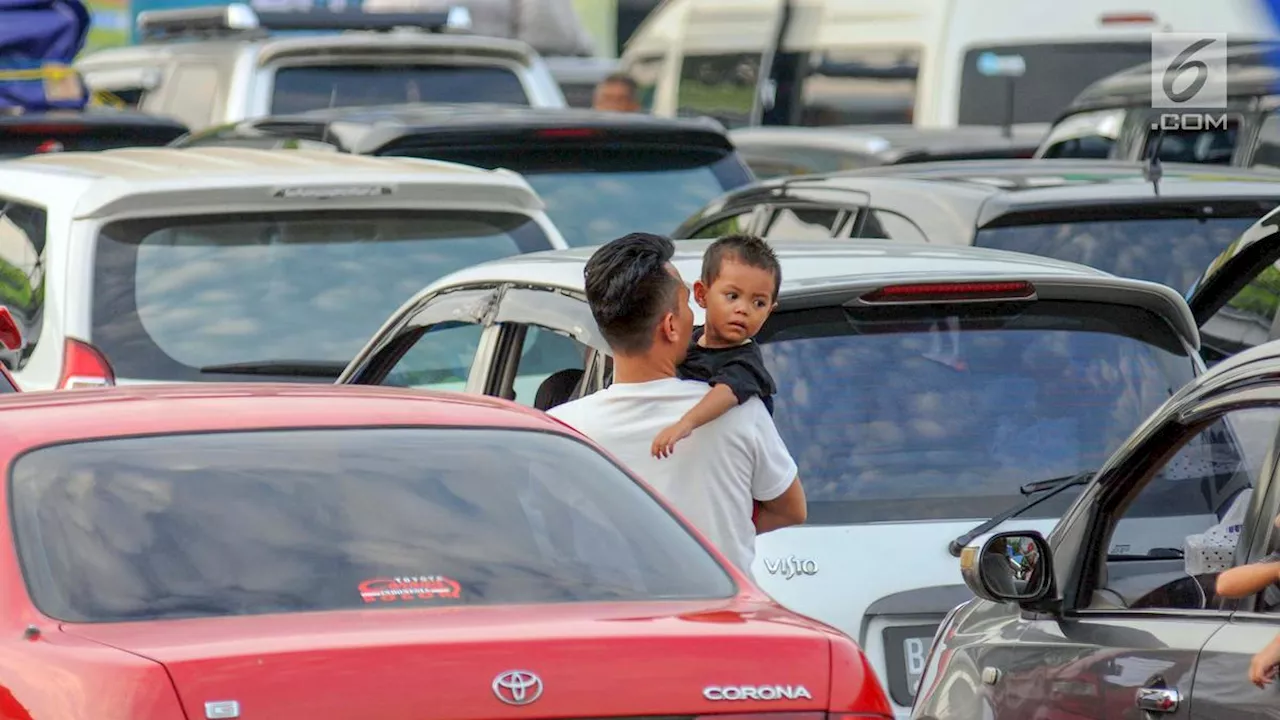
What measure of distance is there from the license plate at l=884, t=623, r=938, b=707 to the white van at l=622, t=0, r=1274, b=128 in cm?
937

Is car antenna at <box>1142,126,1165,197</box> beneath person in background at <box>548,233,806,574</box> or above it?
above

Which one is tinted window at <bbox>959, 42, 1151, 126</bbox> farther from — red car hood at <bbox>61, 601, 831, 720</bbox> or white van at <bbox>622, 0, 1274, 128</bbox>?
red car hood at <bbox>61, 601, 831, 720</bbox>

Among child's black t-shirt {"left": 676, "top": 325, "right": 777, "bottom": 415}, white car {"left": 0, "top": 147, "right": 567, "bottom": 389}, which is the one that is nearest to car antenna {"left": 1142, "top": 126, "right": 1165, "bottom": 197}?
white car {"left": 0, "top": 147, "right": 567, "bottom": 389}

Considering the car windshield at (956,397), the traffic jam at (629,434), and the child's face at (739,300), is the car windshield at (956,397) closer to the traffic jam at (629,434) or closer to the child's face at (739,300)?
the traffic jam at (629,434)

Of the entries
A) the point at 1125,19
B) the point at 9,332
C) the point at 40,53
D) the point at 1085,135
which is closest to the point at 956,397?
the point at 9,332

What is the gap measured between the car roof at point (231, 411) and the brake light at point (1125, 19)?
11537 mm

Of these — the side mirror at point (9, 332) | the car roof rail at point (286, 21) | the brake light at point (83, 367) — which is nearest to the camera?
the brake light at point (83, 367)

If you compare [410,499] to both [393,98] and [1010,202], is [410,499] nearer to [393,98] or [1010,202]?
[1010,202]

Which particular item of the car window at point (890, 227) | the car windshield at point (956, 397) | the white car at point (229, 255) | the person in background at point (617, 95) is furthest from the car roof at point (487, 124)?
the car windshield at point (956, 397)

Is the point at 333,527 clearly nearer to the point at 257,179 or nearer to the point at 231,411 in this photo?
the point at 231,411

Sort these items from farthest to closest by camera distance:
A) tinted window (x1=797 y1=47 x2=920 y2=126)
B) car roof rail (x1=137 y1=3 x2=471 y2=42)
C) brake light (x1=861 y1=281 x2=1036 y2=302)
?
car roof rail (x1=137 y1=3 x2=471 y2=42)
tinted window (x1=797 y1=47 x2=920 y2=126)
brake light (x1=861 y1=281 x2=1036 y2=302)

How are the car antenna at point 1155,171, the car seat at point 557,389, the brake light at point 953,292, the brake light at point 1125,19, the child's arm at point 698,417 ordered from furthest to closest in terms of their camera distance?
the brake light at point 1125,19, the car antenna at point 1155,171, the car seat at point 557,389, the brake light at point 953,292, the child's arm at point 698,417

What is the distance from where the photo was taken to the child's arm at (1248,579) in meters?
4.40

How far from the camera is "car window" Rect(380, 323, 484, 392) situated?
7965mm
